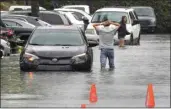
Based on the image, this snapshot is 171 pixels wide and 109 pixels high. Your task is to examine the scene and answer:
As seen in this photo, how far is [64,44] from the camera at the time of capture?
73.9 ft

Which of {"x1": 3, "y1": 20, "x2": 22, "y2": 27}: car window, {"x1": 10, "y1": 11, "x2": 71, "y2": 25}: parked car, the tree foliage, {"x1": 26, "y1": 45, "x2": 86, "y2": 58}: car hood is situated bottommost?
the tree foliage

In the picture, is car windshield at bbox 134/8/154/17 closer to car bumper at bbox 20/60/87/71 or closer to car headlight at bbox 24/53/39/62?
car bumper at bbox 20/60/87/71

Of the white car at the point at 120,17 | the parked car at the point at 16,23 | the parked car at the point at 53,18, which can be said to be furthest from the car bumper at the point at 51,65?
the parked car at the point at 53,18

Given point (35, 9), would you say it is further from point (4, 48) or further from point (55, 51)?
point (55, 51)

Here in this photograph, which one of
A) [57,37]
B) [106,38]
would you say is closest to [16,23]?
[57,37]

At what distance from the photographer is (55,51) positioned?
71.6 ft

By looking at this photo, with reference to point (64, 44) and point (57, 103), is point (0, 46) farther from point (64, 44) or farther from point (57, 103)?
point (57, 103)

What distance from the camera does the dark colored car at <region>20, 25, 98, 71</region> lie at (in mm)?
21688

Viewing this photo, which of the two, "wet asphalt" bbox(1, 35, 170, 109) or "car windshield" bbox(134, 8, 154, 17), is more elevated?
Answer: "wet asphalt" bbox(1, 35, 170, 109)

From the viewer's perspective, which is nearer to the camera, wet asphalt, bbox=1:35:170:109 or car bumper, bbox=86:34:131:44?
wet asphalt, bbox=1:35:170:109

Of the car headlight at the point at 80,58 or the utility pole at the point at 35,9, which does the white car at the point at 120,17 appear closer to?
the utility pole at the point at 35,9

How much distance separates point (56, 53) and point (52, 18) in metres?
17.1

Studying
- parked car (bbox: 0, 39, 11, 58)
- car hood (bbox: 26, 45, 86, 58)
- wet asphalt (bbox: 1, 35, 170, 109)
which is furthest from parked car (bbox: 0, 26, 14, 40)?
car hood (bbox: 26, 45, 86, 58)

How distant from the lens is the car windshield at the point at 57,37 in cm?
2269
